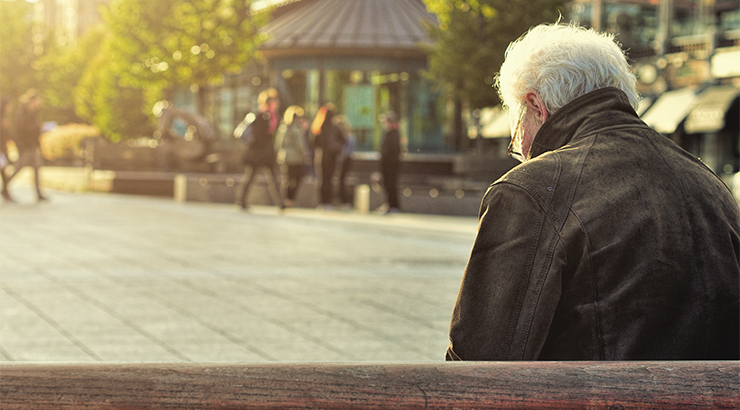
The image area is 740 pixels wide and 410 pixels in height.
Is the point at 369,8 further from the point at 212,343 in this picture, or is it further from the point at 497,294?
the point at 497,294

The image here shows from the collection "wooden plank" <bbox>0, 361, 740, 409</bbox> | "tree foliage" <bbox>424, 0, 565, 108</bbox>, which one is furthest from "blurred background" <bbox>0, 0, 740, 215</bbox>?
"wooden plank" <bbox>0, 361, 740, 409</bbox>

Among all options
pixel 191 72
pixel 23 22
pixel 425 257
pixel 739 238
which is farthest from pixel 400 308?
pixel 23 22

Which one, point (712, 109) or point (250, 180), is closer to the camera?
point (250, 180)

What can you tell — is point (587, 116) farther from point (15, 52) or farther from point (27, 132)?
point (15, 52)

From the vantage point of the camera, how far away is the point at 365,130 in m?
34.5

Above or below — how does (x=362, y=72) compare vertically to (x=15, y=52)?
below

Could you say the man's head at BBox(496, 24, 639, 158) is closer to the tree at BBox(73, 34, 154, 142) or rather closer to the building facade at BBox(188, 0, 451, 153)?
the building facade at BBox(188, 0, 451, 153)

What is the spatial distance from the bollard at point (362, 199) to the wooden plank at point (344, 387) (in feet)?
51.6

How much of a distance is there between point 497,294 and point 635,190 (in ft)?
1.12

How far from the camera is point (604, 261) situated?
74.1 inches

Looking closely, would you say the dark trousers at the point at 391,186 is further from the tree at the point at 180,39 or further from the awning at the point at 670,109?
the awning at the point at 670,109

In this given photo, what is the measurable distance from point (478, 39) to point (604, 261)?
17.8 m

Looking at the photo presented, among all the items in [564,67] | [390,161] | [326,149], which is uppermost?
[564,67]

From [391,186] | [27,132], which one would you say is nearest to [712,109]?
[391,186]
